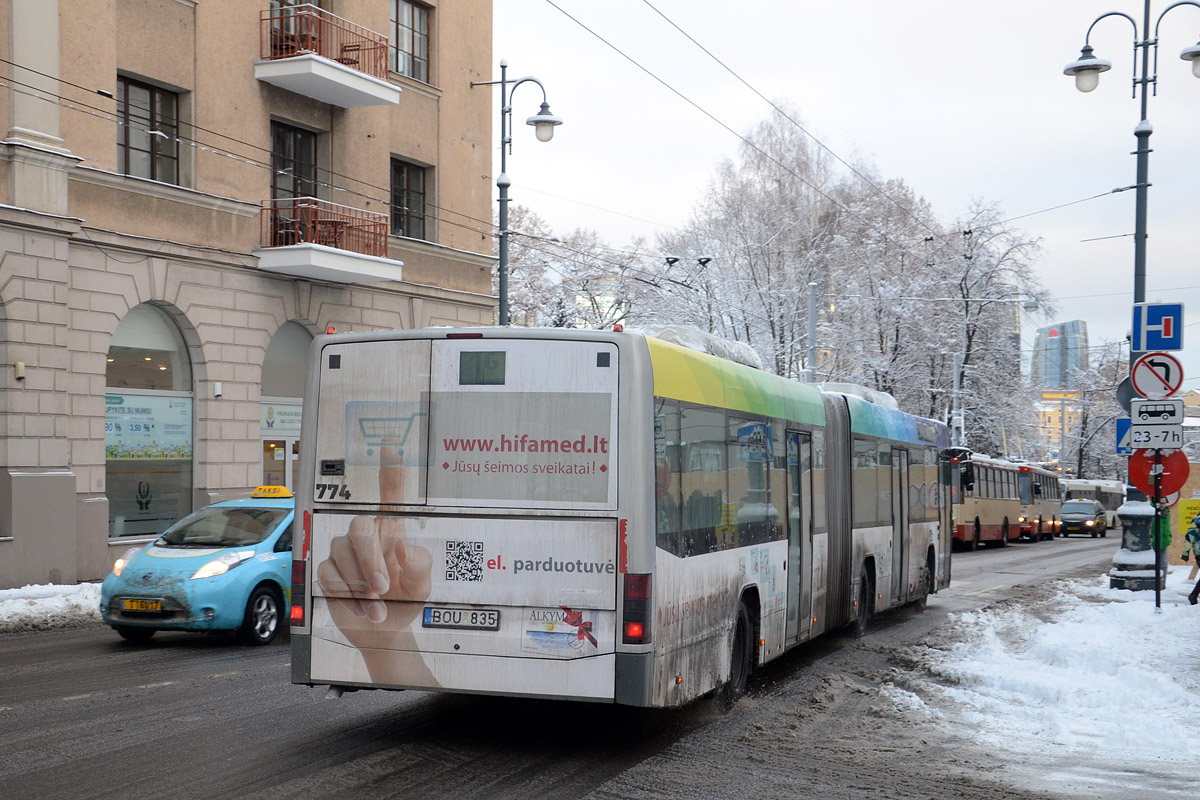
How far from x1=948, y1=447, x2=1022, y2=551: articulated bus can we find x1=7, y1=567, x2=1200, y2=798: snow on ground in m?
21.9

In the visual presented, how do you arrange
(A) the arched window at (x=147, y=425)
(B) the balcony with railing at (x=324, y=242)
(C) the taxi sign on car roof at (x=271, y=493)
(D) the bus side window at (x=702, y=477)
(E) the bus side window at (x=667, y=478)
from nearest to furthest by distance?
(E) the bus side window at (x=667, y=478), (D) the bus side window at (x=702, y=477), (C) the taxi sign on car roof at (x=271, y=493), (A) the arched window at (x=147, y=425), (B) the balcony with railing at (x=324, y=242)

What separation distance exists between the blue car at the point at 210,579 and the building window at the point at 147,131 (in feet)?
31.4

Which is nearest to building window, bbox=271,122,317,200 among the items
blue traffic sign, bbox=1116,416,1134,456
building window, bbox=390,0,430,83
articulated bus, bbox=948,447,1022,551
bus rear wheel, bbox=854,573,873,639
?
building window, bbox=390,0,430,83

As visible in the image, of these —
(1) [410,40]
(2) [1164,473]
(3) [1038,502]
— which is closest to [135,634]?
(2) [1164,473]

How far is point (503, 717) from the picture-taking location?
9.31 meters

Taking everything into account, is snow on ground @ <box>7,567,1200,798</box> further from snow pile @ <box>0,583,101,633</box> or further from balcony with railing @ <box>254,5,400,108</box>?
balcony with railing @ <box>254,5,400,108</box>

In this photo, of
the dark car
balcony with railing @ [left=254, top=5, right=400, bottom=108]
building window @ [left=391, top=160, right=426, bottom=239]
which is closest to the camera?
balcony with railing @ [left=254, top=5, right=400, bottom=108]

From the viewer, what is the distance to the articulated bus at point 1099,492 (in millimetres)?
70188

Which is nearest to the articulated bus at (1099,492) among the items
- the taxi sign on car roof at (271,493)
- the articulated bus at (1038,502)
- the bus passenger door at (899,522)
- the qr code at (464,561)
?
the articulated bus at (1038,502)

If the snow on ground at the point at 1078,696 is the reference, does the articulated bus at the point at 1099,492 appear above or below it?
below

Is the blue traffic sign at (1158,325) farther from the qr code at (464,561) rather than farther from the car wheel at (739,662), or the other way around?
the qr code at (464,561)

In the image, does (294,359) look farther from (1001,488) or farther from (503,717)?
(1001,488)

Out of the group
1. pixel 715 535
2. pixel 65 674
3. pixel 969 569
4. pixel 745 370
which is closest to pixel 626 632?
pixel 715 535

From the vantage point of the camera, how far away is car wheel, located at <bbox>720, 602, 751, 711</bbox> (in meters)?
9.80
